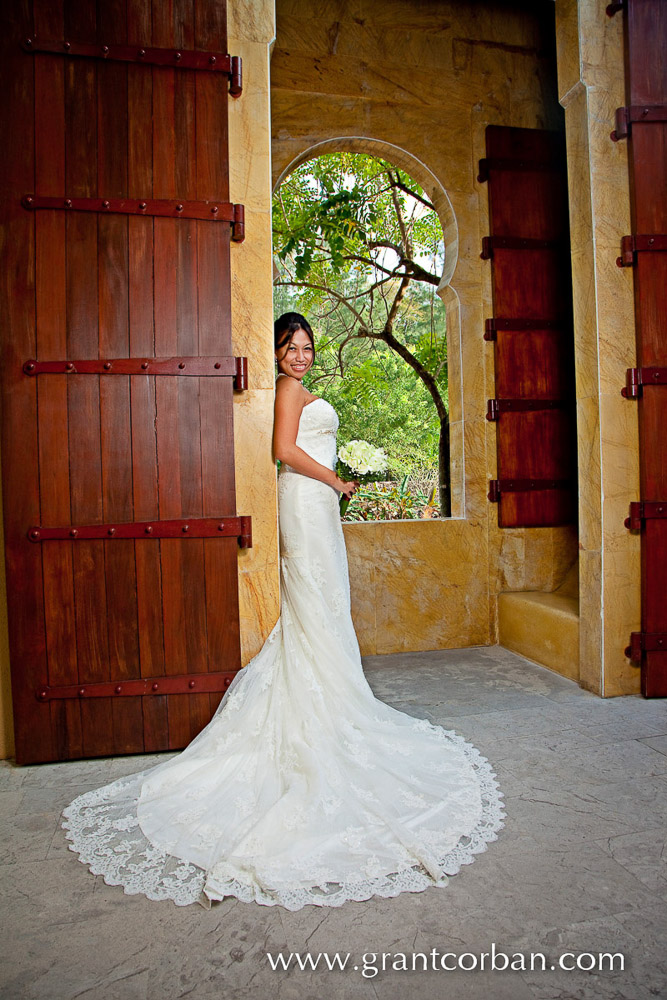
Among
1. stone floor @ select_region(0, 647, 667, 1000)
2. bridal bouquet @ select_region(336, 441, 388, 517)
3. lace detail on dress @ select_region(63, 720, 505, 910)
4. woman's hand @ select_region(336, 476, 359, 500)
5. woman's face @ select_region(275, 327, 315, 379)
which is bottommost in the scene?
→ stone floor @ select_region(0, 647, 667, 1000)

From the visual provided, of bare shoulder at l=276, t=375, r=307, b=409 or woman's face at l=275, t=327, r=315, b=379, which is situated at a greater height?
woman's face at l=275, t=327, r=315, b=379

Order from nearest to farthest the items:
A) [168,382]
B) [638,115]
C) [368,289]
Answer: [168,382]
[638,115]
[368,289]

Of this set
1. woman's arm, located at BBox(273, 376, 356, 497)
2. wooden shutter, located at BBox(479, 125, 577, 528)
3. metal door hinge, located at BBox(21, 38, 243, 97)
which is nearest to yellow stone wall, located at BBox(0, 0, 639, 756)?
wooden shutter, located at BBox(479, 125, 577, 528)

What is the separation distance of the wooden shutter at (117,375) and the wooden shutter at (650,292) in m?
2.17

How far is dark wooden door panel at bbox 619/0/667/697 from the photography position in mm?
3750

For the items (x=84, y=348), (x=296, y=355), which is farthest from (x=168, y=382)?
(x=296, y=355)

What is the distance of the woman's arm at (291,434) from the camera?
322 cm

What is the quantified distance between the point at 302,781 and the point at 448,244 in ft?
12.7

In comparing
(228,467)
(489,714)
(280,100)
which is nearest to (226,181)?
(228,467)

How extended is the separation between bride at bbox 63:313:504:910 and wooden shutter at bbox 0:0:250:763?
0.28m

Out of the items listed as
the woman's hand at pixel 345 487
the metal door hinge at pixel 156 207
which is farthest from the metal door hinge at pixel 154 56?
the woman's hand at pixel 345 487

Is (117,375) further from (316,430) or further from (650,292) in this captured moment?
(650,292)

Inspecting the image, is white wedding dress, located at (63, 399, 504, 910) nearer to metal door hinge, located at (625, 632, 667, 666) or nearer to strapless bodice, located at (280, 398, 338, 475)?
strapless bodice, located at (280, 398, 338, 475)

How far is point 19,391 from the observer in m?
3.08
